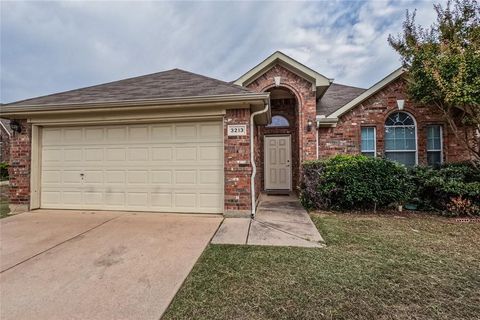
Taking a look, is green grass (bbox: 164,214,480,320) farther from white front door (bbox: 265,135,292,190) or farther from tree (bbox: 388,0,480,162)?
white front door (bbox: 265,135,292,190)

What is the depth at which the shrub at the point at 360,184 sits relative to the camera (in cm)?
571

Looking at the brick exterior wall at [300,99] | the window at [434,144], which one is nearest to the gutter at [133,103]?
the brick exterior wall at [300,99]

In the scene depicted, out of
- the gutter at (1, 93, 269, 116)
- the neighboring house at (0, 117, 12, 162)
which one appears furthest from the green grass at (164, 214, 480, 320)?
the neighboring house at (0, 117, 12, 162)

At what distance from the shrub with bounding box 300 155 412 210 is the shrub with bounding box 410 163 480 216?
46cm

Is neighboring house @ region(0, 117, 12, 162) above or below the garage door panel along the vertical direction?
above

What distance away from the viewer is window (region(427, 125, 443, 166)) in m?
7.78

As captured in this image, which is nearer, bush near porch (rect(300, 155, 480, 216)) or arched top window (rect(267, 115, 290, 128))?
bush near porch (rect(300, 155, 480, 216))

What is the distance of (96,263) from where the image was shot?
3.01 meters

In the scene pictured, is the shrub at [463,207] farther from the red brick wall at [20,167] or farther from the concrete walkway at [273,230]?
the red brick wall at [20,167]

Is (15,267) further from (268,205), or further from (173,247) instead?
(268,205)

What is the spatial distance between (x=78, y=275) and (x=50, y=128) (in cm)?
499

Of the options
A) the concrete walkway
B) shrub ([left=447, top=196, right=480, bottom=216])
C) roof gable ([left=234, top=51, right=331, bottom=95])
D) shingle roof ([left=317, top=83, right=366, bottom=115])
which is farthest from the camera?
shingle roof ([left=317, top=83, right=366, bottom=115])

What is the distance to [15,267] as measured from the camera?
9.65 feet

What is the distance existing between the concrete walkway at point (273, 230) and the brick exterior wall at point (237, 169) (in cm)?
32
